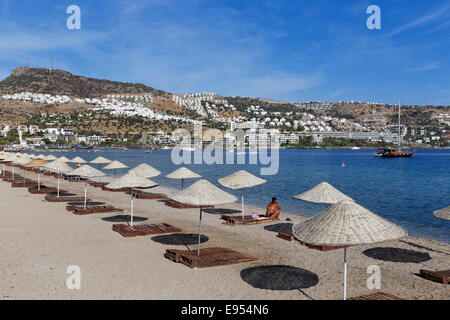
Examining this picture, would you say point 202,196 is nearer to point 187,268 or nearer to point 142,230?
point 187,268

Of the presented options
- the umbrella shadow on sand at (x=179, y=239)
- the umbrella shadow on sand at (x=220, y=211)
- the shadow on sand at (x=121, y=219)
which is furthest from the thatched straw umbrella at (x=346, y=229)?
the umbrella shadow on sand at (x=220, y=211)

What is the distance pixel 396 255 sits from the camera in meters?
10.3

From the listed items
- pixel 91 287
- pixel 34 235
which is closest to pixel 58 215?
pixel 34 235

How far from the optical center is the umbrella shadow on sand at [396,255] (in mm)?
9994

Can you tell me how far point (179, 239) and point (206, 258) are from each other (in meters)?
2.84

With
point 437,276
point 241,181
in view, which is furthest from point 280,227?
point 437,276

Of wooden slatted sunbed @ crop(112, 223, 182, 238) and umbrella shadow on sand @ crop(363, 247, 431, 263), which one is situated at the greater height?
wooden slatted sunbed @ crop(112, 223, 182, 238)

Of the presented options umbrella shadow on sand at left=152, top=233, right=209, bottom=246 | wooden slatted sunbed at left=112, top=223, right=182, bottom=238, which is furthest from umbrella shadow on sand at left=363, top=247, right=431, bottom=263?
wooden slatted sunbed at left=112, top=223, right=182, bottom=238

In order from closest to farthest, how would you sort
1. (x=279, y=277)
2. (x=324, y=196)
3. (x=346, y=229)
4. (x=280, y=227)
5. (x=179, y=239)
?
(x=346, y=229), (x=279, y=277), (x=324, y=196), (x=179, y=239), (x=280, y=227)

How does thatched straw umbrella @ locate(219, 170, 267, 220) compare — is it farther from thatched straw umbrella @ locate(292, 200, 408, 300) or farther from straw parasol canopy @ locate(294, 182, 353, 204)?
thatched straw umbrella @ locate(292, 200, 408, 300)

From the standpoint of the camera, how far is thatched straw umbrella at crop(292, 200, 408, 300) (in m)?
5.84

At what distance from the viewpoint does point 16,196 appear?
815 inches

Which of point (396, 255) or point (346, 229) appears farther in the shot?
point (396, 255)
